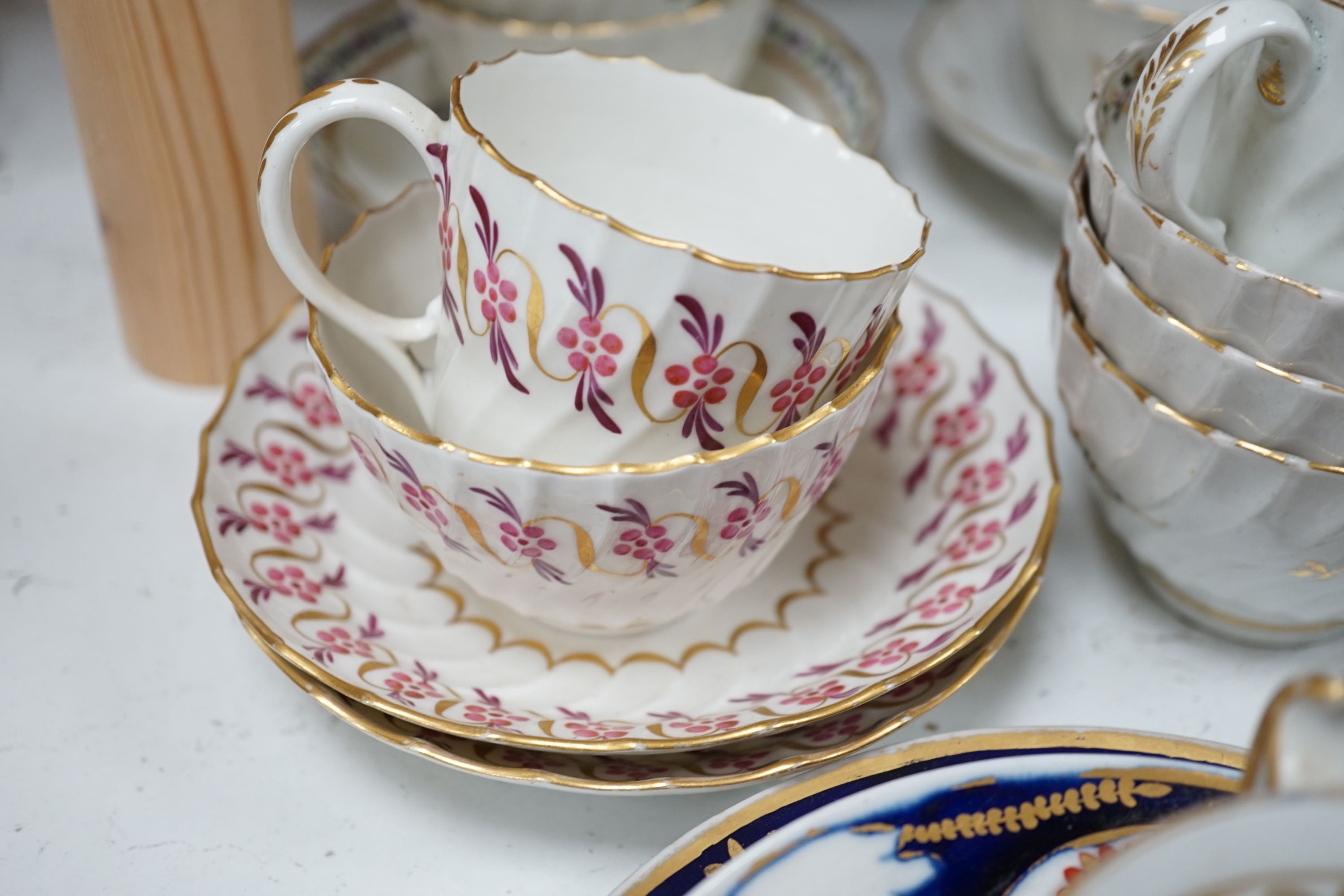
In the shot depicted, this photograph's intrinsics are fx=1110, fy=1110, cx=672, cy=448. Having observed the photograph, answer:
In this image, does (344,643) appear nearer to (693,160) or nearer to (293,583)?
(293,583)

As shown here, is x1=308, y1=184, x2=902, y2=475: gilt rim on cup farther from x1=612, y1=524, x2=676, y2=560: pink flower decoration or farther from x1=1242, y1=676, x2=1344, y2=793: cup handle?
x1=1242, y1=676, x2=1344, y2=793: cup handle

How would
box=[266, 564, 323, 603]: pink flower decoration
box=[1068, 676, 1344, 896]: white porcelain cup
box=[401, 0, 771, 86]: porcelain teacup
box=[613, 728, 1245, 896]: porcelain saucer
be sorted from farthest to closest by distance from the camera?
box=[401, 0, 771, 86]: porcelain teacup, box=[266, 564, 323, 603]: pink flower decoration, box=[613, 728, 1245, 896]: porcelain saucer, box=[1068, 676, 1344, 896]: white porcelain cup

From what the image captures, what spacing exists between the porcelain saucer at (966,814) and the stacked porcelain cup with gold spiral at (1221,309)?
0.10m

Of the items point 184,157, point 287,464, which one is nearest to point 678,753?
point 287,464

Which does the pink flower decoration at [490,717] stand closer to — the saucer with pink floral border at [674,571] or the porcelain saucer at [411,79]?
the saucer with pink floral border at [674,571]

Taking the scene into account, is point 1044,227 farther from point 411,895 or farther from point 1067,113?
point 411,895

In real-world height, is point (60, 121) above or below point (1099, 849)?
below

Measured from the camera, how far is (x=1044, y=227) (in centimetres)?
75

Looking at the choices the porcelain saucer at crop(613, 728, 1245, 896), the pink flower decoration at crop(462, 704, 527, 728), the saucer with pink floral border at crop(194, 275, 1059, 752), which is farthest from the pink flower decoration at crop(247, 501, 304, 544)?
the porcelain saucer at crop(613, 728, 1245, 896)

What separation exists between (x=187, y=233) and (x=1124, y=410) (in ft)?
1.44

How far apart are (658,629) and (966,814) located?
170mm

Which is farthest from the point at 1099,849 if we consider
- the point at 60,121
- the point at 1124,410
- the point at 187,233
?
the point at 60,121

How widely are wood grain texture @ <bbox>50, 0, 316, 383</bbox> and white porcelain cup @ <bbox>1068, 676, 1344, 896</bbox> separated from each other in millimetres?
481

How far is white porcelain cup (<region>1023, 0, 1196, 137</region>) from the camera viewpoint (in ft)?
2.08
